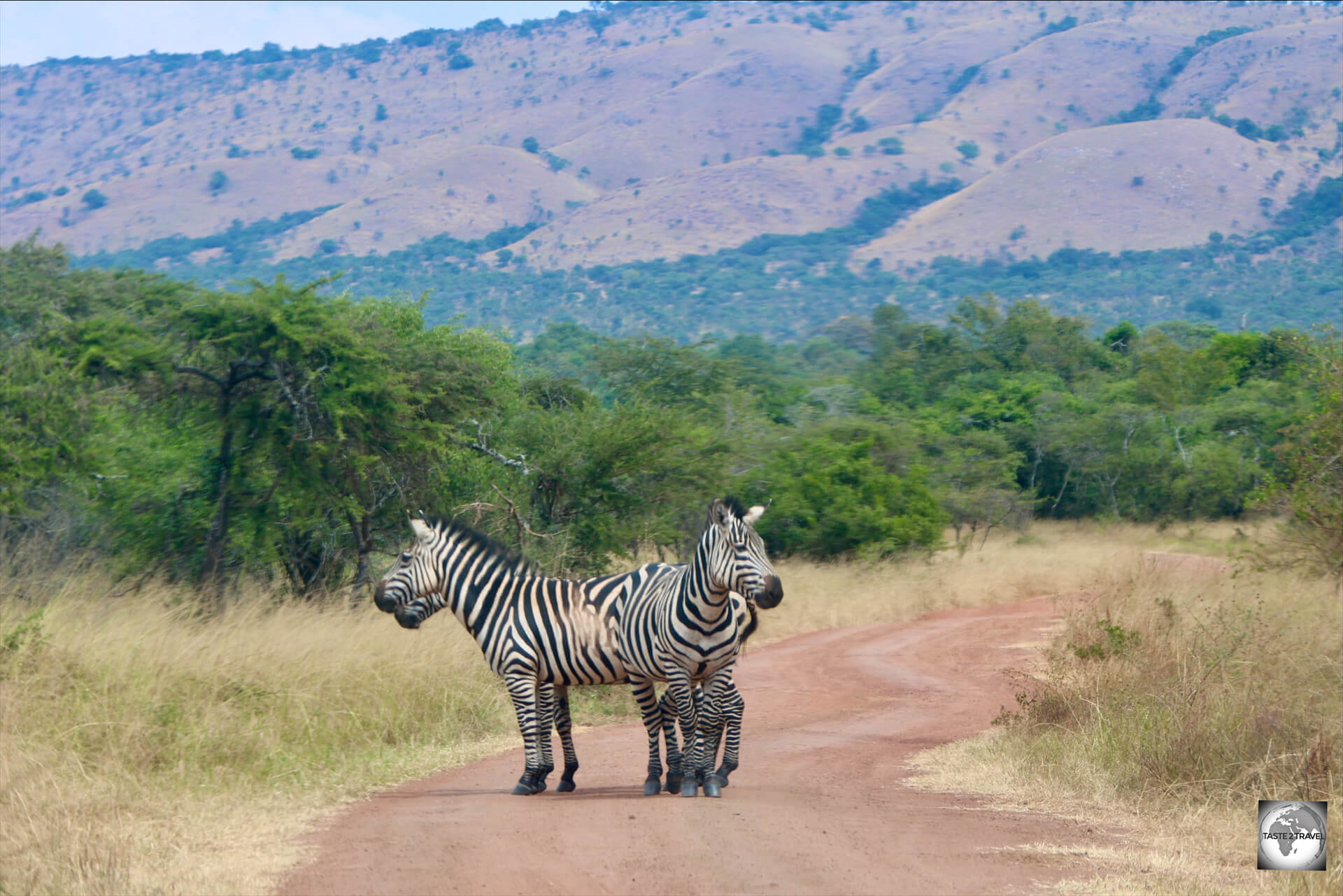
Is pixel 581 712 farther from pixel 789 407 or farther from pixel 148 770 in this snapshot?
pixel 789 407

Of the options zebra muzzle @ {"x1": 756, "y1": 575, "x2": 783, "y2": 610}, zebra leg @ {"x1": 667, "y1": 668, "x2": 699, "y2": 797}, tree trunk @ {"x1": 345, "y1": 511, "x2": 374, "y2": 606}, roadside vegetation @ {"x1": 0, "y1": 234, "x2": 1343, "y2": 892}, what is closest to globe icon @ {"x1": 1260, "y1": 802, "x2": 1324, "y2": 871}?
roadside vegetation @ {"x1": 0, "y1": 234, "x2": 1343, "y2": 892}

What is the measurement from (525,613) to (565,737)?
0.89 m

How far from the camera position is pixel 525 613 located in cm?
849

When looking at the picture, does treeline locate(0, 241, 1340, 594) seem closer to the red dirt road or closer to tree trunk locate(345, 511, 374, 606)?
tree trunk locate(345, 511, 374, 606)

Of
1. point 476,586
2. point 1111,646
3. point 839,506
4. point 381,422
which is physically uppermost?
point 381,422

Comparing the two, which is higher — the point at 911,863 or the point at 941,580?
the point at 911,863

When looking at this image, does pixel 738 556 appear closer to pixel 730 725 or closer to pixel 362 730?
pixel 730 725

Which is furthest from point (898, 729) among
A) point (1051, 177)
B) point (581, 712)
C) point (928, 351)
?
point (1051, 177)

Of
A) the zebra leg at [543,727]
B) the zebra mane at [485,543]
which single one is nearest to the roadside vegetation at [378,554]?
the zebra leg at [543,727]

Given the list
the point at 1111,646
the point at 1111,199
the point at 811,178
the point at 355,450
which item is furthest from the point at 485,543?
the point at 811,178

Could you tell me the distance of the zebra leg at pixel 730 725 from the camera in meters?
8.27

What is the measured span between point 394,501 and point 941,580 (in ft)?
37.4

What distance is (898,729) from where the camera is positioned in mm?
11922

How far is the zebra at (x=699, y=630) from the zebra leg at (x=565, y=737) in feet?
1.86
